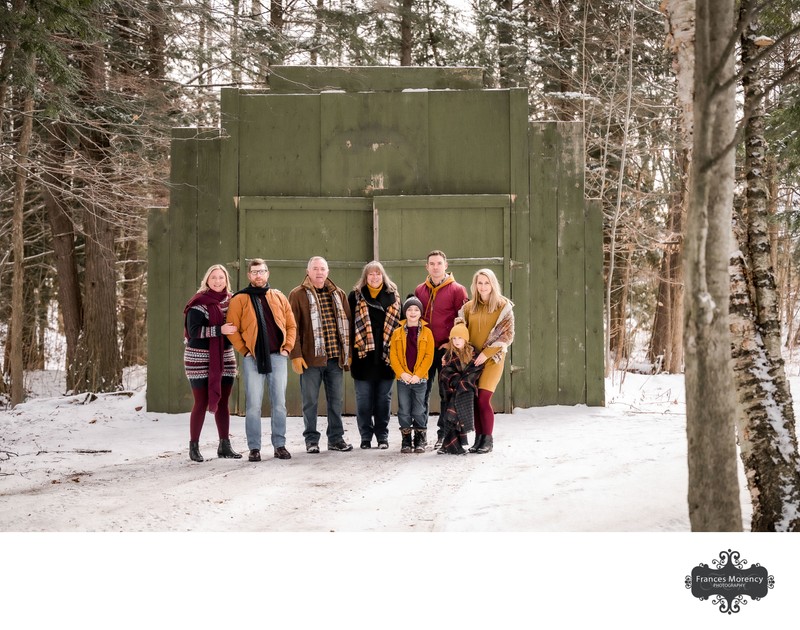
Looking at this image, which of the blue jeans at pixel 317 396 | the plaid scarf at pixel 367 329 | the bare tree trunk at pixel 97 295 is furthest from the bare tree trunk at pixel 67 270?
the plaid scarf at pixel 367 329

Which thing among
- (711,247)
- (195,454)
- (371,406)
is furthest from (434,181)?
(711,247)

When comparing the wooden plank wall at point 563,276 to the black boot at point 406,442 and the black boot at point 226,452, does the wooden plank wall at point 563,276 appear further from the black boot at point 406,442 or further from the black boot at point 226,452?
the black boot at point 226,452

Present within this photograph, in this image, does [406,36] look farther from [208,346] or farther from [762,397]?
[762,397]

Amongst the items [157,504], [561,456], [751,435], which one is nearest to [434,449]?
[561,456]

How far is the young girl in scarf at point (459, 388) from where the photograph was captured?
5.83 m

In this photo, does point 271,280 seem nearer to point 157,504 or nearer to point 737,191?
point 157,504

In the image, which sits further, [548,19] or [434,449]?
[548,19]

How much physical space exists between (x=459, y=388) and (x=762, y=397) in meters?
2.55

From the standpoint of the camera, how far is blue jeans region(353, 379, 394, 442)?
6.22m

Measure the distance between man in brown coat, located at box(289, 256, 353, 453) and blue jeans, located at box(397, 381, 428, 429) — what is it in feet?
1.56

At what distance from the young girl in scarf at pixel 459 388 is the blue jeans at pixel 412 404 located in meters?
0.19

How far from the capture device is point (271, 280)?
313 inches

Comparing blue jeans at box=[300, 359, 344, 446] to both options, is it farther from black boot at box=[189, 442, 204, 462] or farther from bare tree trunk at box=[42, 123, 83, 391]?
bare tree trunk at box=[42, 123, 83, 391]

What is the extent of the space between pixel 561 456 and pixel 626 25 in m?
7.32
